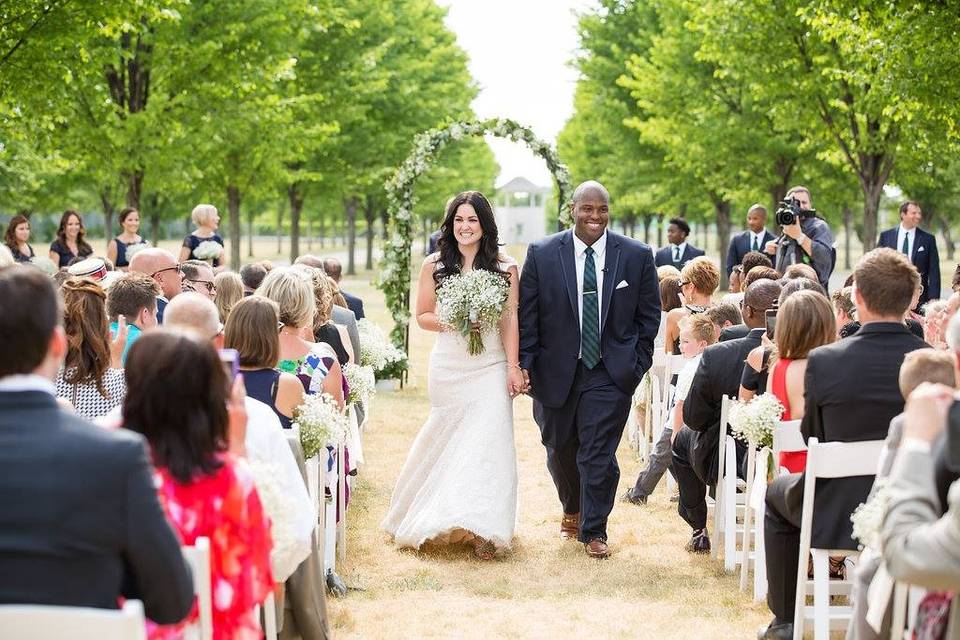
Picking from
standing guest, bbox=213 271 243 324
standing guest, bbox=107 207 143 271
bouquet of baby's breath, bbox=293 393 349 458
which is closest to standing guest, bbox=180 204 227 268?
standing guest, bbox=107 207 143 271

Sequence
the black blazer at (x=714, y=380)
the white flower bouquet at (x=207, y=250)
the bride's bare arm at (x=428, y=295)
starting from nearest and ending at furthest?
the black blazer at (x=714, y=380) < the bride's bare arm at (x=428, y=295) < the white flower bouquet at (x=207, y=250)

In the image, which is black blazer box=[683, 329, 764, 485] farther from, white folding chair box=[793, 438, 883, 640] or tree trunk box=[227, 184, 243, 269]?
tree trunk box=[227, 184, 243, 269]

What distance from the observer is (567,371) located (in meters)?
8.57

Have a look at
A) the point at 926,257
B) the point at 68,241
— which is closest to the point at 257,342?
the point at 68,241

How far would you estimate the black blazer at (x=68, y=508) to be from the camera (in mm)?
3086

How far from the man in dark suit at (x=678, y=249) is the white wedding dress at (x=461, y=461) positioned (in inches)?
338

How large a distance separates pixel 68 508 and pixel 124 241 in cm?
1204

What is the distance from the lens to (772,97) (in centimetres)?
2561

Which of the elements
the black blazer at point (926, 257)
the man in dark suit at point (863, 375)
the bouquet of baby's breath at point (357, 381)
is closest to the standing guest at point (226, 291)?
the bouquet of baby's breath at point (357, 381)

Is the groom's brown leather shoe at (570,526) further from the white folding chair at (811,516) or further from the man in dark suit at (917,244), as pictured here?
the man in dark suit at (917,244)

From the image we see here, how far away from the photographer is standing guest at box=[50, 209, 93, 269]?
47.5 ft

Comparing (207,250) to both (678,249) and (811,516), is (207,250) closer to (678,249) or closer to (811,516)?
(678,249)

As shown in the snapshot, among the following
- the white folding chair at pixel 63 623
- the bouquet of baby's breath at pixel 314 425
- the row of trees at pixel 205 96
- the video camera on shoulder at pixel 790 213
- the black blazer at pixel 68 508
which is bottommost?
the bouquet of baby's breath at pixel 314 425

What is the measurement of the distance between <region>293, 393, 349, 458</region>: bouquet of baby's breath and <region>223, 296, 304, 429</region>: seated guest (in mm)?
274
